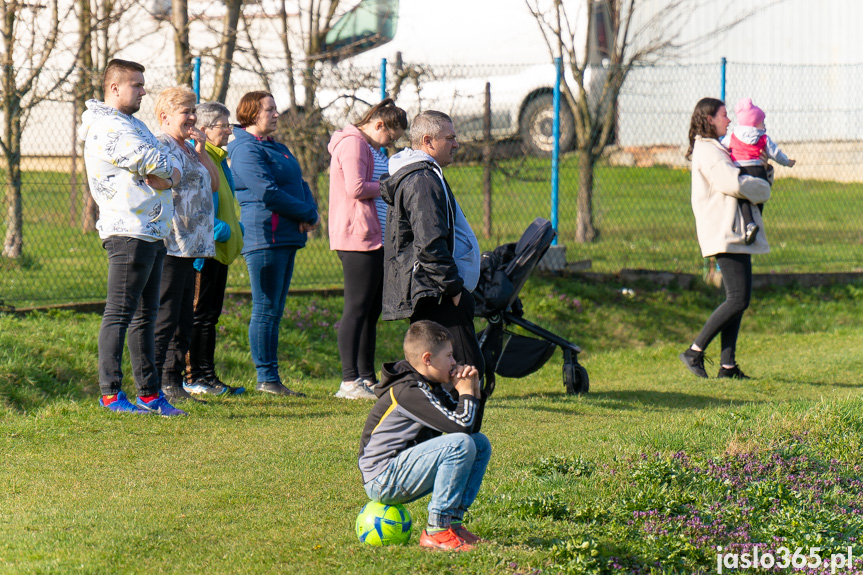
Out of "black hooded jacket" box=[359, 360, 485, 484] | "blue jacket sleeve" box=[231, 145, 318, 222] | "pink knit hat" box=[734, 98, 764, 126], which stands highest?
"pink knit hat" box=[734, 98, 764, 126]

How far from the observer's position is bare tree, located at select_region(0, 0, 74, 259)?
9250mm

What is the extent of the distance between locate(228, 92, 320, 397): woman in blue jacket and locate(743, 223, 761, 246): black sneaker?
3.36 m

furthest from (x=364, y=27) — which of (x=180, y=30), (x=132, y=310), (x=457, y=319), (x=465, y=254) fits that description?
→ (x=457, y=319)

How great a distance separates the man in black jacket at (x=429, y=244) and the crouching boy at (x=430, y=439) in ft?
3.03

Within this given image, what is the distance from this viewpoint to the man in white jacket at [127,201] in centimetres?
570

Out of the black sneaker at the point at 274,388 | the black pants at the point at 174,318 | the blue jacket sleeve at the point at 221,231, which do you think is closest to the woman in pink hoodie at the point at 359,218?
the black sneaker at the point at 274,388

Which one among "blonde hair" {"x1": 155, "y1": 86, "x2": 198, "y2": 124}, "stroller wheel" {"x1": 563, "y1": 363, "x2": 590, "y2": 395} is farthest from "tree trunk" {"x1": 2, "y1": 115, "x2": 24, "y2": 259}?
"stroller wheel" {"x1": 563, "y1": 363, "x2": 590, "y2": 395}

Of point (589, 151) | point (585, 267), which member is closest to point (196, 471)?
point (585, 267)

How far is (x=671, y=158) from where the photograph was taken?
13.1 m

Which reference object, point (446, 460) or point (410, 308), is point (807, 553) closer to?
point (446, 460)

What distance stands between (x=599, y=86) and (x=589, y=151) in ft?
5.43

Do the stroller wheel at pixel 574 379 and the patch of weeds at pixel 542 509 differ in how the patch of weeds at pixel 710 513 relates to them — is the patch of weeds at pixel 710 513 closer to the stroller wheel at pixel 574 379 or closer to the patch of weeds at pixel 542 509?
the patch of weeds at pixel 542 509

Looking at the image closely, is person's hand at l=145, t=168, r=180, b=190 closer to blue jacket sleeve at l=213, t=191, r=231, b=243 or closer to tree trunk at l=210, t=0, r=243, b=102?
blue jacket sleeve at l=213, t=191, r=231, b=243

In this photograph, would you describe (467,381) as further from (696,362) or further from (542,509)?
(696,362)
